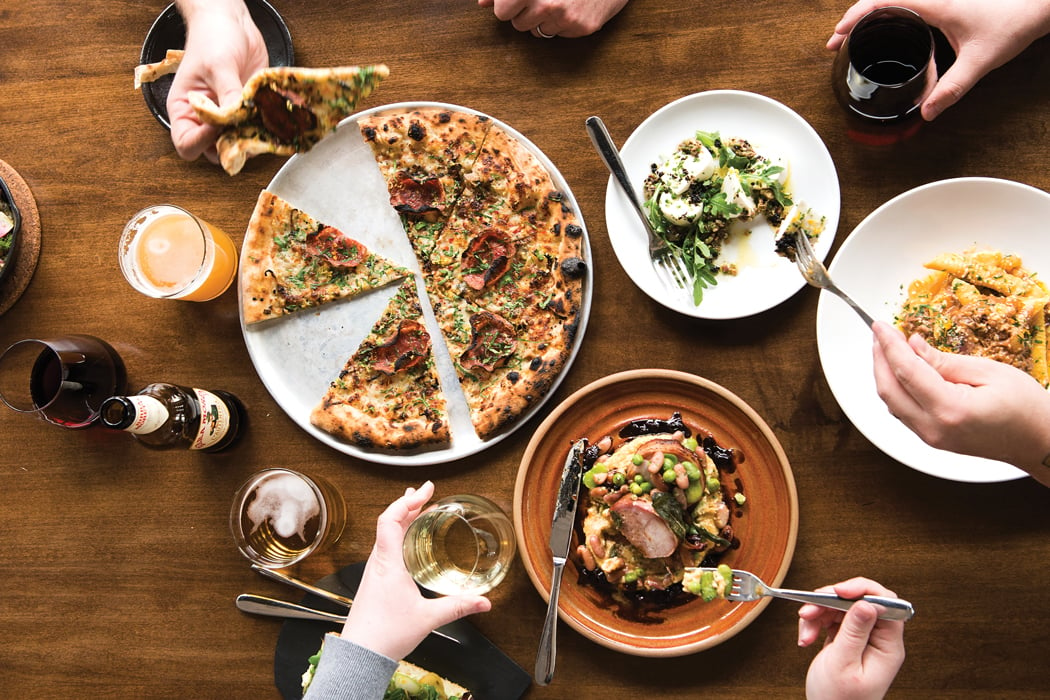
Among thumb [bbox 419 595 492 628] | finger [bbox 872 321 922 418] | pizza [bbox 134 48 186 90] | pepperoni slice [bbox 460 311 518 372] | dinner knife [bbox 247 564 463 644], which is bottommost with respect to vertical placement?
dinner knife [bbox 247 564 463 644]

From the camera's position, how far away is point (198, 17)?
11.0 ft

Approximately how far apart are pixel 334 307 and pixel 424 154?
0.90 metres

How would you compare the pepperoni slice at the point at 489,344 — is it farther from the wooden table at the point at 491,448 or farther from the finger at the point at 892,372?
the finger at the point at 892,372

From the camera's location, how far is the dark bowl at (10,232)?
3697 mm

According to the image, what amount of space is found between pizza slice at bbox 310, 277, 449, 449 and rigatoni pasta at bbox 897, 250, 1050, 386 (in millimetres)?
2205

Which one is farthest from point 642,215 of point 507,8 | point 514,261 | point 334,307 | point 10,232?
point 10,232

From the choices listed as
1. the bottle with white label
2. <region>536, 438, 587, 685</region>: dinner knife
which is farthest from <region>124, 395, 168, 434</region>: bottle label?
<region>536, 438, 587, 685</region>: dinner knife

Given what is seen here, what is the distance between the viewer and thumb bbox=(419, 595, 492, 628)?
3043mm

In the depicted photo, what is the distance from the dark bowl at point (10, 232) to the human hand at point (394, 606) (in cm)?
237

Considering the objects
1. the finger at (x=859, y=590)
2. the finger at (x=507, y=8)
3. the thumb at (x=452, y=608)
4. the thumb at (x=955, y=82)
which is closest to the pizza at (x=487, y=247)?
the finger at (x=507, y=8)

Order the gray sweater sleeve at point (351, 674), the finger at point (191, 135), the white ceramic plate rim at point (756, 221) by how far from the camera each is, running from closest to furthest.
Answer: the gray sweater sleeve at point (351, 674) → the finger at point (191, 135) → the white ceramic plate rim at point (756, 221)

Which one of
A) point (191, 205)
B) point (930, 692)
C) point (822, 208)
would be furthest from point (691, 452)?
point (191, 205)

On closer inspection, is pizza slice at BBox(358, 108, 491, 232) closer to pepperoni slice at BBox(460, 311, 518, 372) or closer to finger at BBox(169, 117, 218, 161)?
pepperoni slice at BBox(460, 311, 518, 372)

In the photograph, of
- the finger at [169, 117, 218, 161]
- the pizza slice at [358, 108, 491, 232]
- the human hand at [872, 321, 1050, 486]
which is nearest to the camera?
the human hand at [872, 321, 1050, 486]
